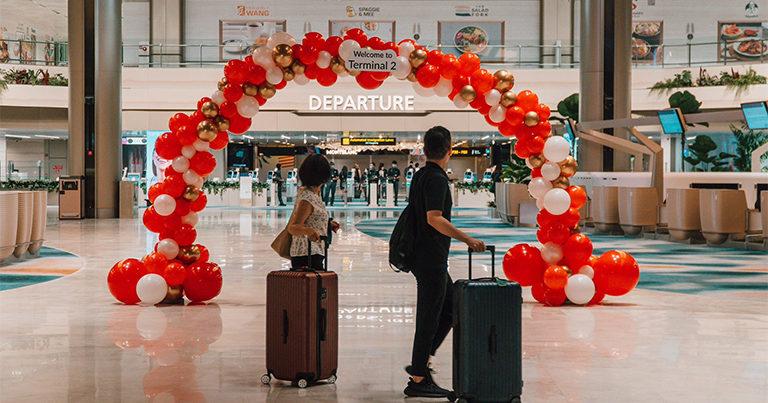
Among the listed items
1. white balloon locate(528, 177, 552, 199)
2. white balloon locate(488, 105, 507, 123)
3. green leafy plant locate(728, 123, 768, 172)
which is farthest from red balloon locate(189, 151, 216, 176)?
green leafy plant locate(728, 123, 768, 172)

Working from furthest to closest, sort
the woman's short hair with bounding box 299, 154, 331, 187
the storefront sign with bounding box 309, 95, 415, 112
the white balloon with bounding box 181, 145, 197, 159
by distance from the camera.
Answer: the storefront sign with bounding box 309, 95, 415, 112 < the white balloon with bounding box 181, 145, 197, 159 < the woman's short hair with bounding box 299, 154, 331, 187

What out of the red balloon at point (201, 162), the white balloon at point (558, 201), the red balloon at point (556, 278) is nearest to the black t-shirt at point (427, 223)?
the red balloon at point (556, 278)

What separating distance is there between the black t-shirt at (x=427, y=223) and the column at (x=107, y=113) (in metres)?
22.4

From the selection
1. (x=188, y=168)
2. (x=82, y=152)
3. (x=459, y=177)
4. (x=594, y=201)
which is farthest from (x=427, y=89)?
(x=459, y=177)

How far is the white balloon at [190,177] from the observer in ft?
30.7

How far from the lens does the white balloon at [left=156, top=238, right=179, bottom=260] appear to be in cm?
918

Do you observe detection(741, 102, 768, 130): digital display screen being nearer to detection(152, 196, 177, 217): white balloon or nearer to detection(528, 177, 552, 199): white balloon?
detection(528, 177, 552, 199): white balloon

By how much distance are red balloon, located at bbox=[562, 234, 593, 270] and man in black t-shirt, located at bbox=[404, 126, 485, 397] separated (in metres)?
4.12

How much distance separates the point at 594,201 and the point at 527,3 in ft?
60.5

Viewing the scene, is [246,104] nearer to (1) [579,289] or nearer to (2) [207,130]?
(2) [207,130]

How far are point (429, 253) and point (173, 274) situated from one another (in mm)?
4420

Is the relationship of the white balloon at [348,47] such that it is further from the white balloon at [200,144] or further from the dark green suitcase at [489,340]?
the dark green suitcase at [489,340]

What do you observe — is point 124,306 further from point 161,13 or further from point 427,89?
point 161,13

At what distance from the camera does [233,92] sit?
353 inches
